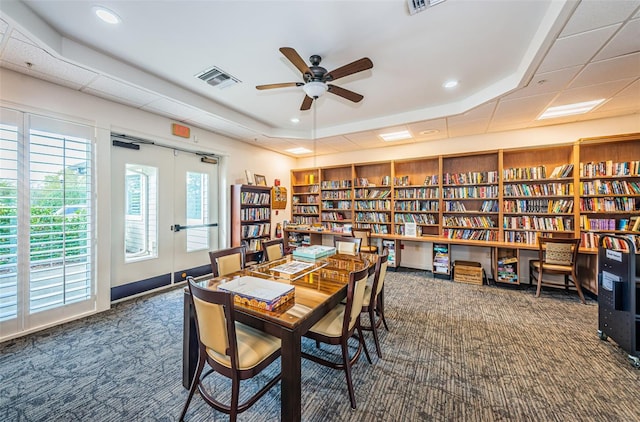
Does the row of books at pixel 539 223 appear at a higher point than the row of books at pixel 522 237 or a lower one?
higher

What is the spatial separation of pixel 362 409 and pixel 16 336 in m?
3.58

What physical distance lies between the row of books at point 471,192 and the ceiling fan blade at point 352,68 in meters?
3.52

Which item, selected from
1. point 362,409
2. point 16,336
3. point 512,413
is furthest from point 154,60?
point 512,413

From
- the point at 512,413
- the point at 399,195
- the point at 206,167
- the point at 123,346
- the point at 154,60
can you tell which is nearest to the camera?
the point at 512,413

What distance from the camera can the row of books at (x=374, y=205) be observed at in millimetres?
5469

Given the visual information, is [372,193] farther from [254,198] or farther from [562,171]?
[562,171]

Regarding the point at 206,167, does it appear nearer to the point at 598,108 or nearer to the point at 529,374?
the point at 529,374

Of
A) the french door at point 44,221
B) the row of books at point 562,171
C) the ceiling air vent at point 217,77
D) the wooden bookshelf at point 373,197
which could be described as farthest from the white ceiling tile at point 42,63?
the row of books at point 562,171

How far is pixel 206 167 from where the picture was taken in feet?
15.3

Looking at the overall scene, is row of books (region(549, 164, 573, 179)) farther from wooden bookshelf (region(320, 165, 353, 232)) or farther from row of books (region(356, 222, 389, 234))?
wooden bookshelf (region(320, 165, 353, 232))

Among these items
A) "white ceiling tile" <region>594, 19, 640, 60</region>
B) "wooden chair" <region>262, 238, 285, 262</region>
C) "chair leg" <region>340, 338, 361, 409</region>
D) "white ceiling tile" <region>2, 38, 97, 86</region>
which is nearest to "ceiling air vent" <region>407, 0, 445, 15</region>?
"white ceiling tile" <region>594, 19, 640, 60</region>

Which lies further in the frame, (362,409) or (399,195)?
(399,195)

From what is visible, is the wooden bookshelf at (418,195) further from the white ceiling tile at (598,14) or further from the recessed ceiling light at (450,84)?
the white ceiling tile at (598,14)

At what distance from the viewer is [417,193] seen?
5.12 m
